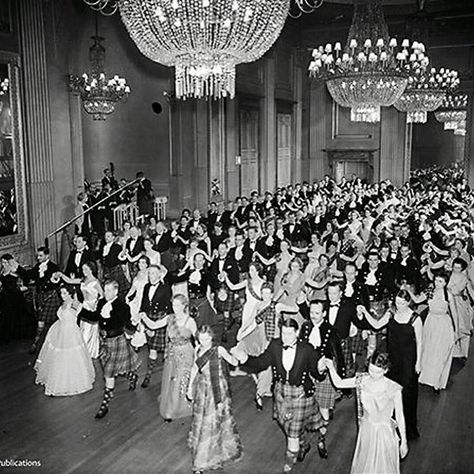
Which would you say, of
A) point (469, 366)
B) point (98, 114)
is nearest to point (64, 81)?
point (98, 114)

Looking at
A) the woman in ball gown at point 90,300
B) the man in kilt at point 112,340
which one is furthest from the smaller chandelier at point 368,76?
the man in kilt at point 112,340

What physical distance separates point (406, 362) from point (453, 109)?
19.3 meters

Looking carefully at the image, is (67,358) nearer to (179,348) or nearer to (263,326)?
(179,348)

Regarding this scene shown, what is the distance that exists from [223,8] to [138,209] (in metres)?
10.0

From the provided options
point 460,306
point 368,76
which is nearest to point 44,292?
point 460,306

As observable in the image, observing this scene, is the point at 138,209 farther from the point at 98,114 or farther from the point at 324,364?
the point at 324,364

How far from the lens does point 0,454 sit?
5.48 meters

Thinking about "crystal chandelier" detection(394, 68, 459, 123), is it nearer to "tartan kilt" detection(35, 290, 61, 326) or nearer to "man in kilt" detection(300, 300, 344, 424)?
"tartan kilt" detection(35, 290, 61, 326)

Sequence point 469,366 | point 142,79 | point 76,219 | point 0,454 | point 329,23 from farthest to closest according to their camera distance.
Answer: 1. point 329,23
2. point 142,79
3. point 76,219
4. point 469,366
5. point 0,454

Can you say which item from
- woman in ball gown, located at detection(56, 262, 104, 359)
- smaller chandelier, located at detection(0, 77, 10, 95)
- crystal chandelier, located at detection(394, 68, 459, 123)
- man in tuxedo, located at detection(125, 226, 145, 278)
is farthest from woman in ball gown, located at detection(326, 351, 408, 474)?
crystal chandelier, located at detection(394, 68, 459, 123)

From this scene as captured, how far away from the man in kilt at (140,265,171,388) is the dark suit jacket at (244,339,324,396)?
2.15 metres

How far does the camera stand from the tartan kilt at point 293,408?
4957mm

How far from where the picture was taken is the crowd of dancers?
4941 millimetres

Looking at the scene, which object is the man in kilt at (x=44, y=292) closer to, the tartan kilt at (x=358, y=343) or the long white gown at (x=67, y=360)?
the long white gown at (x=67, y=360)
